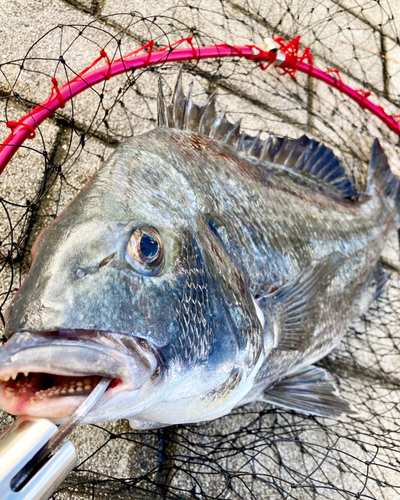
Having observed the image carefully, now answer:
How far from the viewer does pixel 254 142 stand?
1.92 meters

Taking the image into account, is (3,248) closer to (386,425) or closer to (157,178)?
(157,178)

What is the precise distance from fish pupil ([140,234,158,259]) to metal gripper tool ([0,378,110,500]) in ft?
1.29

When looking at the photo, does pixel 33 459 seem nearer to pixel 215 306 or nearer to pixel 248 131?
pixel 215 306

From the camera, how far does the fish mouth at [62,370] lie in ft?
2.60

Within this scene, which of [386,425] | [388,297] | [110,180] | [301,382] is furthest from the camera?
[388,297]

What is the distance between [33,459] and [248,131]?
2220 mm

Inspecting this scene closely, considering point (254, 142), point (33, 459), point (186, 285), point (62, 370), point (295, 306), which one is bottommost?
point (33, 459)

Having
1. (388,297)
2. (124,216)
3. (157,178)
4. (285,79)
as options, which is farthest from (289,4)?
Result: (124,216)

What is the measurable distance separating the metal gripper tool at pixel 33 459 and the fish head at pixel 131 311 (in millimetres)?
60

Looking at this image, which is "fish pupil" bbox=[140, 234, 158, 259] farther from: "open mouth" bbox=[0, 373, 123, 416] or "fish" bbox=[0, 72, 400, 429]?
"open mouth" bbox=[0, 373, 123, 416]

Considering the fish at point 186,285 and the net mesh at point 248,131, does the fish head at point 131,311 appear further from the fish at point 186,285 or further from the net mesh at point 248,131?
the net mesh at point 248,131

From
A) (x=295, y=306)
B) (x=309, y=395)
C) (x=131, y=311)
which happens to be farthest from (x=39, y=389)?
(x=309, y=395)

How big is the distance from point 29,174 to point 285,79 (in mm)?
1810

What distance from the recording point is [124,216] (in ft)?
3.46
